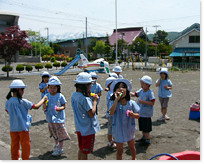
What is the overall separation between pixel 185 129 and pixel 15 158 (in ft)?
14.0

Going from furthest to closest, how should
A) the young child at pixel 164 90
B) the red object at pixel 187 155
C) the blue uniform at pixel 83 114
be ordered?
the young child at pixel 164 90 → the blue uniform at pixel 83 114 → the red object at pixel 187 155

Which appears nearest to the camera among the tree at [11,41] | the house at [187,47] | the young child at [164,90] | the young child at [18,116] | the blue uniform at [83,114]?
the blue uniform at [83,114]

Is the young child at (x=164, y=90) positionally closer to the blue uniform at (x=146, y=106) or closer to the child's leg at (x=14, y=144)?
the blue uniform at (x=146, y=106)

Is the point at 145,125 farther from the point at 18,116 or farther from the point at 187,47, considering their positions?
the point at 187,47

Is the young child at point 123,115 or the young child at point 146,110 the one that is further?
the young child at point 146,110

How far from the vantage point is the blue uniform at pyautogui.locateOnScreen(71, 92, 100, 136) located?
370 cm

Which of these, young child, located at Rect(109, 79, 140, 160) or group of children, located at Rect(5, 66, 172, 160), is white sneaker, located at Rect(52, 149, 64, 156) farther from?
young child, located at Rect(109, 79, 140, 160)

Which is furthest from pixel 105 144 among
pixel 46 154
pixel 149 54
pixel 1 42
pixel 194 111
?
pixel 149 54

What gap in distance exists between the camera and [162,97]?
7047 millimetres

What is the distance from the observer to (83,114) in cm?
377

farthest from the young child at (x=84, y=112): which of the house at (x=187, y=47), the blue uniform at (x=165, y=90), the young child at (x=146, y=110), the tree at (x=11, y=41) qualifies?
the house at (x=187, y=47)

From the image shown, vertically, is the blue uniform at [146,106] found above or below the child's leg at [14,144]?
above

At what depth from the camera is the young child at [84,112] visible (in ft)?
12.2

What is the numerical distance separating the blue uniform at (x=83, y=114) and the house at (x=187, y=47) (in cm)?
2999
